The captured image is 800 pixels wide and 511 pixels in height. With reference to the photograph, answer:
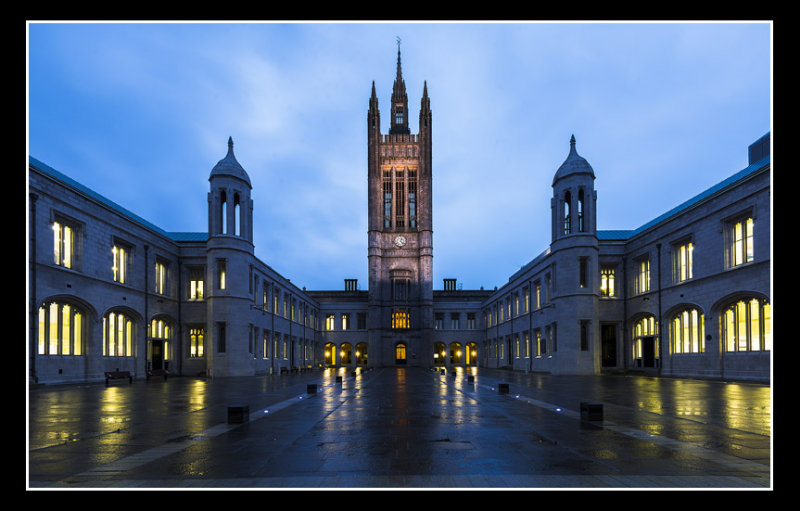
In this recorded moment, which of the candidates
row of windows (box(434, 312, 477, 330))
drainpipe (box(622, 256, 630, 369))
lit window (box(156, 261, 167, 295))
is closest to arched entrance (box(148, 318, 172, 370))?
lit window (box(156, 261, 167, 295))

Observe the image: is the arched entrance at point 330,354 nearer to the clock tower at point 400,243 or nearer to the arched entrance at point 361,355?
the arched entrance at point 361,355

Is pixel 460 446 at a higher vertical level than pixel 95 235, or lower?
Result: lower

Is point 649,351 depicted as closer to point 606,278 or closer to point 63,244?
point 606,278

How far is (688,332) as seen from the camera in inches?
1523

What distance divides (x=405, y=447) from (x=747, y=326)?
1164 inches

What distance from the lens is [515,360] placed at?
6153 cm

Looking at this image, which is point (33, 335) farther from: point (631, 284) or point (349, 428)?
point (631, 284)

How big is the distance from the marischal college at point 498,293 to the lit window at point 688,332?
122mm

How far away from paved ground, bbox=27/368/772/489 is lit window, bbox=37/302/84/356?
15.4 metres

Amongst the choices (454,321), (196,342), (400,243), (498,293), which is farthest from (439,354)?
(196,342)

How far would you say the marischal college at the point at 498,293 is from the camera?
101 feet
